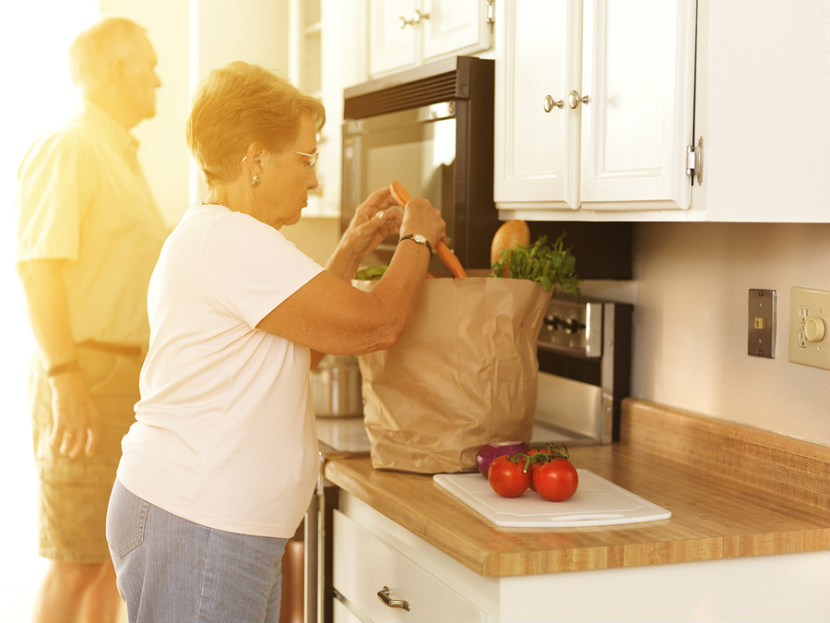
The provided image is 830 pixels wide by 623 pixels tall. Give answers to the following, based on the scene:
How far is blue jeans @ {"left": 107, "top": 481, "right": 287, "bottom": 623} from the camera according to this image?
139 cm

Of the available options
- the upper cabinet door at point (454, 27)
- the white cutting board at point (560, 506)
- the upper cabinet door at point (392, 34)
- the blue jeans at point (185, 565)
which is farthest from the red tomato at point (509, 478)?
the upper cabinet door at point (392, 34)

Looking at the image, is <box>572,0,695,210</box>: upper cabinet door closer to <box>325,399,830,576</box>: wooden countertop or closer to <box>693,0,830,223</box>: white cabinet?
<box>693,0,830,223</box>: white cabinet

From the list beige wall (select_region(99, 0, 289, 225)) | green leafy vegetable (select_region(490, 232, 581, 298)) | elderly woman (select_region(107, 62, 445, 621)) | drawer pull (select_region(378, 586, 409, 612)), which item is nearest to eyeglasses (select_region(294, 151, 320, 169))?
elderly woman (select_region(107, 62, 445, 621))

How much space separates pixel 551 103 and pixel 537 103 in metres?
0.08

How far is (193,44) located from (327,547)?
1872 millimetres

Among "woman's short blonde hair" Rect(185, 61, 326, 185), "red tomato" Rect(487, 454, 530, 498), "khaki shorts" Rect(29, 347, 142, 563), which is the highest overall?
"woman's short blonde hair" Rect(185, 61, 326, 185)

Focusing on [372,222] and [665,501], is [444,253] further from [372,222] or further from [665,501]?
[665,501]

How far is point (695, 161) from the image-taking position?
1.35 metres

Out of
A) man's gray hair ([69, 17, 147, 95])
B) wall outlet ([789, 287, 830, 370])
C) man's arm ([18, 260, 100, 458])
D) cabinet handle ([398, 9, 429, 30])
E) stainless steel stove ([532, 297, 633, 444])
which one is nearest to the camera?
wall outlet ([789, 287, 830, 370])

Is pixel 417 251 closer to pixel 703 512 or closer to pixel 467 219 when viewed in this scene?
pixel 467 219

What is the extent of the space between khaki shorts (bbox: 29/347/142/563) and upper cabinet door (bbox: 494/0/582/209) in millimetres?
1179

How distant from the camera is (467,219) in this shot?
188cm

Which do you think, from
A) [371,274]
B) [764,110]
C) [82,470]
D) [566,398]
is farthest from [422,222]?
[82,470]

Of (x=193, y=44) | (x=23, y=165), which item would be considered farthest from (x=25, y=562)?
(x=193, y=44)
